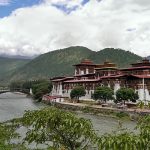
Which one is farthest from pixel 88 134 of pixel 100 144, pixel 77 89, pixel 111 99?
pixel 77 89

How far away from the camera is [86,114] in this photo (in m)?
73.1

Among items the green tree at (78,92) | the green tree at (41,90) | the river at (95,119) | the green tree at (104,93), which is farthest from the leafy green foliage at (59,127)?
the green tree at (41,90)

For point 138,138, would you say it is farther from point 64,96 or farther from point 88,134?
point 64,96

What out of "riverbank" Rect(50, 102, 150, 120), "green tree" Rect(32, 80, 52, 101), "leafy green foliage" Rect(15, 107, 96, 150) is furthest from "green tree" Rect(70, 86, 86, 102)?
"leafy green foliage" Rect(15, 107, 96, 150)

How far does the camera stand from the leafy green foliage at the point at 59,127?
1264 cm

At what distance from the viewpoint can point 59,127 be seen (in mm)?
13070

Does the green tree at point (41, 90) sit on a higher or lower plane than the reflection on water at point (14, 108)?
higher

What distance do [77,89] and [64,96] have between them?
17.1 meters

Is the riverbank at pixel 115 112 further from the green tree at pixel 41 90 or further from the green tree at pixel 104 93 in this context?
the green tree at pixel 41 90

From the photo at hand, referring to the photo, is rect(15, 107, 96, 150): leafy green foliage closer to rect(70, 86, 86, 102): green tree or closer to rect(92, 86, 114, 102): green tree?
rect(92, 86, 114, 102): green tree

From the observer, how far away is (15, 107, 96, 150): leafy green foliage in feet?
41.5

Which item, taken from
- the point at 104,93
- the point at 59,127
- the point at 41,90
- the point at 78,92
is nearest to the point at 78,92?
the point at 78,92

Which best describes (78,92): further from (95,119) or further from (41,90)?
(95,119)

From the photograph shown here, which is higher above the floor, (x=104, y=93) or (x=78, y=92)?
→ (x=78, y=92)
